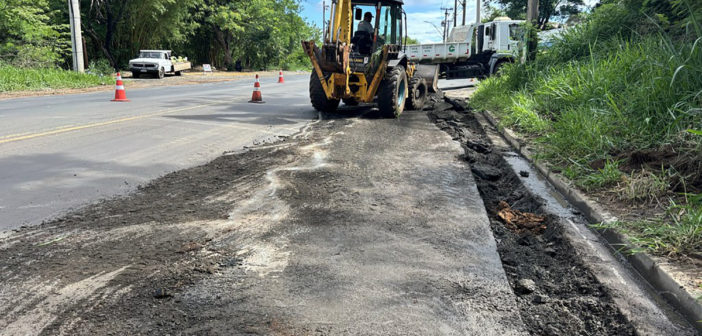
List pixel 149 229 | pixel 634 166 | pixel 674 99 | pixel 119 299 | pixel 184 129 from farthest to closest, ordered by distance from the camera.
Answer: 1. pixel 184 129
2. pixel 674 99
3. pixel 634 166
4. pixel 149 229
5. pixel 119 299

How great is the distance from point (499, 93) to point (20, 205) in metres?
11.1

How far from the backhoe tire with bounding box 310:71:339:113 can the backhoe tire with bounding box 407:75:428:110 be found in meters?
2.13

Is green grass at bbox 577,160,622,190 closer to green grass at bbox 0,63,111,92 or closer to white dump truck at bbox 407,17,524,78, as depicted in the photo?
white dump truck at bbox 407,17,524,78

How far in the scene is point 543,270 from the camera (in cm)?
344

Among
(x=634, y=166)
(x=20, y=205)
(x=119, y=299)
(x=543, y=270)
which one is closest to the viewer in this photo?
(x=119, y=299)

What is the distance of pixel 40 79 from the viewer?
2117cm

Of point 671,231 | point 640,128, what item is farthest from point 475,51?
point 671,231

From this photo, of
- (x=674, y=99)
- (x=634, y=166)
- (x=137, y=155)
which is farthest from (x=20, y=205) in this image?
(x=674, y=99)

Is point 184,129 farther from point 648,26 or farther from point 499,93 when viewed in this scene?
point 648,26

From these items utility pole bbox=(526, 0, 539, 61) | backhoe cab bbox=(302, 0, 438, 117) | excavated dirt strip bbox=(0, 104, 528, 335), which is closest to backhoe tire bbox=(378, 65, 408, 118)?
backhoe cab bbox=(302, 0, 438, 117)

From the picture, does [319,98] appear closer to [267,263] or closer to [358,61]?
[358,61]

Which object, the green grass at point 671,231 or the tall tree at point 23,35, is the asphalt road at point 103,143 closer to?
the green grass at point 671,231

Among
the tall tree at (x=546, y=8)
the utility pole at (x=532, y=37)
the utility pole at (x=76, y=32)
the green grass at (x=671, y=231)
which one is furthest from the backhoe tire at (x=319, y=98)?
the tall tree at (x=546, y=8)

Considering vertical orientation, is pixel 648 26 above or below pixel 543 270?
above
